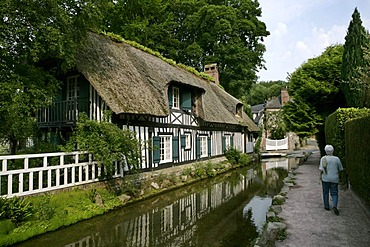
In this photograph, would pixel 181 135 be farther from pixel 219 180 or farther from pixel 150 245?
pixel 150 245

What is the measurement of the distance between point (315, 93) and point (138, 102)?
11.9 metres

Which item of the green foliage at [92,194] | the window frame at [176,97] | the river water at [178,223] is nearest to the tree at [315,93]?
the window frame at [176,97]

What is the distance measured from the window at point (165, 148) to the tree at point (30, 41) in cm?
609

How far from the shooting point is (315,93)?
16.6 m

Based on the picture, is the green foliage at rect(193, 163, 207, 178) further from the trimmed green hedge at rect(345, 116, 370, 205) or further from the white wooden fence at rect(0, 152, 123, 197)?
the trimmed green hedge at rect(345, 116, 370, 205)

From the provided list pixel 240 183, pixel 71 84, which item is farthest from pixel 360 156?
pixel 71 84

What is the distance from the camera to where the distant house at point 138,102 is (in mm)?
9961

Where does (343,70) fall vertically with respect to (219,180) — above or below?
above

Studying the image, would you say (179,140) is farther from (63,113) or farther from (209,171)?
(63,113)

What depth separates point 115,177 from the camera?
9578 millimetres

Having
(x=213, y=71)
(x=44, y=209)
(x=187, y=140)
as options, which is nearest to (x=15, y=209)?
(x=44, y=209)

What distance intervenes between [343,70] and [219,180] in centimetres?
876

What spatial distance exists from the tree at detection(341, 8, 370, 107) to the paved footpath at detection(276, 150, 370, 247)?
612 cm

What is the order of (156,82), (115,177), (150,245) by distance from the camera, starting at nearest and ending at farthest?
1. (150,245)
2. (115,177)
3. (156,82)
